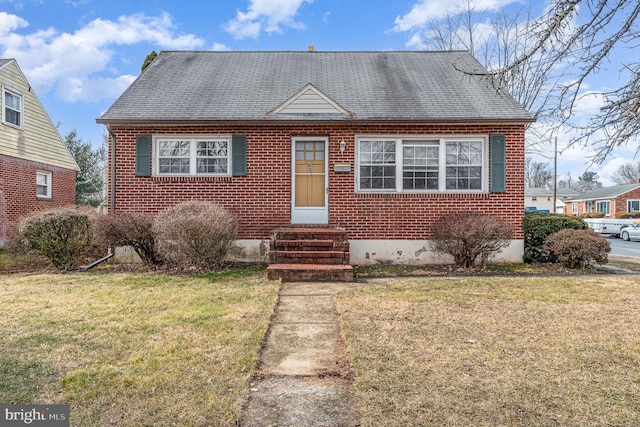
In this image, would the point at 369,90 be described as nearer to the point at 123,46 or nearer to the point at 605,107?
the point at 605,107

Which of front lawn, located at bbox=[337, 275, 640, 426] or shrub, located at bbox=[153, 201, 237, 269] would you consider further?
shrub, located at bbox=[153, 201, 237, 269]

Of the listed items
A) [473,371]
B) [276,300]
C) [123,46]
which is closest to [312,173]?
[276,300]

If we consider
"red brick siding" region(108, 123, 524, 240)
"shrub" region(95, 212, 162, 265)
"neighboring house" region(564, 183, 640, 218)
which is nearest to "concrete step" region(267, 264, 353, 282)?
"red brick siding" region(108, 123, 524, 240)

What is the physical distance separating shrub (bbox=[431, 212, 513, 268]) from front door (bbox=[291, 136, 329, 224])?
2878 mm

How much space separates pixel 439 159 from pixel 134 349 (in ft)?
24.8

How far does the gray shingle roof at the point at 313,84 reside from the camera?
8.95m

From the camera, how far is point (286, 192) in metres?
9.05

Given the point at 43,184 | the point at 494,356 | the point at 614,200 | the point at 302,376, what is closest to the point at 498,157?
the point at 494,356

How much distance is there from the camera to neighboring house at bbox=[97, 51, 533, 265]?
889cm

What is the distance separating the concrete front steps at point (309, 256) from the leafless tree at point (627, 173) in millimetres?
61636

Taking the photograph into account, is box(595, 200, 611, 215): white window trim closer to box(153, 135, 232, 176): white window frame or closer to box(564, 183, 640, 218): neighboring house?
box(564, 183, 640, 218): neighboring house

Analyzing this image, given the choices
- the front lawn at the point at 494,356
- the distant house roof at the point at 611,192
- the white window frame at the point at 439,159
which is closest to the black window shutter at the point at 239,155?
the white window frame at the point at 439,159

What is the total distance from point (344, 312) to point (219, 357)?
6.08 feet

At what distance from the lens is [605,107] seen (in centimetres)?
384
